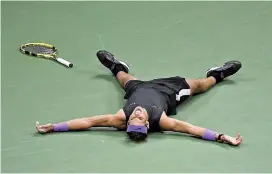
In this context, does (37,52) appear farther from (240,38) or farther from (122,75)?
(240,38)

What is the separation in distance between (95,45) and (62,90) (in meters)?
1.37

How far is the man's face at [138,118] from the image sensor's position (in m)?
6.21

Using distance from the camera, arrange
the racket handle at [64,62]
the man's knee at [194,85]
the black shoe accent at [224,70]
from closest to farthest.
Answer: the man's knee at [194,85]
the black shoe accent at [224,70]
the racket handle at [64,62]

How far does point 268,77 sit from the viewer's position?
24.8 ft

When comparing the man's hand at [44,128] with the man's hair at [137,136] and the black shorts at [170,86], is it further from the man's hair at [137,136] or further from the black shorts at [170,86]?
the black shorts at [170,86]

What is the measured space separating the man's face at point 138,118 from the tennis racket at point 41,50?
2.04 meters

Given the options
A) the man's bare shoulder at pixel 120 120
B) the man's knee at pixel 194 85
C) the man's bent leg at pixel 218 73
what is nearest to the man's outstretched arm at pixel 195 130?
the man's bare shoulder at pixel 120 120

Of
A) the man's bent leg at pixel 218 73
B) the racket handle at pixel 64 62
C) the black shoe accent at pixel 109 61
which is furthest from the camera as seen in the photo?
the racket handle at pixel 64 62

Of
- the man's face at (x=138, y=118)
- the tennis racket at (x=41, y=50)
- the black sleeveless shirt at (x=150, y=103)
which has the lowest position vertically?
the man's face at (x=138, y=118)

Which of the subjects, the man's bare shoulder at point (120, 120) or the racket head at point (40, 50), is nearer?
the man's bare shoulder at point (120, 120)

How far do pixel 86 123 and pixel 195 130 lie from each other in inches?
40.6

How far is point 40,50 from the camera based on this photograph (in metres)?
8.24

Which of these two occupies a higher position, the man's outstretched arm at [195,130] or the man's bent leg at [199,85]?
the man's bent leg at [199,85]

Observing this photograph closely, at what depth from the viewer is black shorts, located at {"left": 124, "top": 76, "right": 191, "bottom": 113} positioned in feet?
22.7
